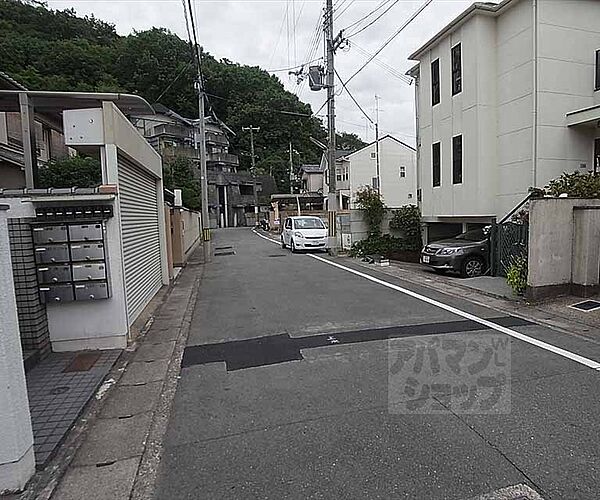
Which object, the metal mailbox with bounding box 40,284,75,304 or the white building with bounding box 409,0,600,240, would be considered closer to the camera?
the metal mailbox with bounding box 40,284,75,304

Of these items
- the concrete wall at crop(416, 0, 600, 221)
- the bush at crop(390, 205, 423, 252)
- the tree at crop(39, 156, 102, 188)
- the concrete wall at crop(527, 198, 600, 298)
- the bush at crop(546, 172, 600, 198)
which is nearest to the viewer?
the concrete wall at crop(527, 198, 600, 298)

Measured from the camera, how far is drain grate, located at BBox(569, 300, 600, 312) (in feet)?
22.4

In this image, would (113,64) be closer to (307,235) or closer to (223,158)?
(223,158)

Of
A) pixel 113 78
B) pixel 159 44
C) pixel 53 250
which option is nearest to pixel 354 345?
pixel 53 250

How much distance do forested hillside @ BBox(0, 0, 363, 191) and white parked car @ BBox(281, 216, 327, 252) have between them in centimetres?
1034

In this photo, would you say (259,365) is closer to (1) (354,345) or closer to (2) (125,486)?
(1) (354,345)

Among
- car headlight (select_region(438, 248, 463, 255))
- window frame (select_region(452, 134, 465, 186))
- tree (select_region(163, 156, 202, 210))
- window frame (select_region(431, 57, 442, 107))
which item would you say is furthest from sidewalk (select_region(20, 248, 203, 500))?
tree (select_region(163, 156, 202, 210))

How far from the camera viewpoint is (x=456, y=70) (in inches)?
536

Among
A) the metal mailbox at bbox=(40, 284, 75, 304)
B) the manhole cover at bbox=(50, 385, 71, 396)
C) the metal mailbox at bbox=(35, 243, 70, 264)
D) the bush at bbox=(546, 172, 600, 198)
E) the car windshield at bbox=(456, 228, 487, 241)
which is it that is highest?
the bush at bbox=(546, 172, 600, 198)

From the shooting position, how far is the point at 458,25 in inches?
520

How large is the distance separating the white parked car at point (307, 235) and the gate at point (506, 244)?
372 inches

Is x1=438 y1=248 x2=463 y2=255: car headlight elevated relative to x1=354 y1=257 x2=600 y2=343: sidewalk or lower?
elevated

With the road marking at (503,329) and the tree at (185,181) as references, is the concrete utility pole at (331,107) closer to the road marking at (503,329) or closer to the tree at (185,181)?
the road marking at (503,329)

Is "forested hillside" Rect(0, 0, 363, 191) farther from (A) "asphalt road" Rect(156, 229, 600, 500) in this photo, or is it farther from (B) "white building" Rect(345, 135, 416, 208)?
(A) "asphalt road" Rect(156, 229, 600, 500)
